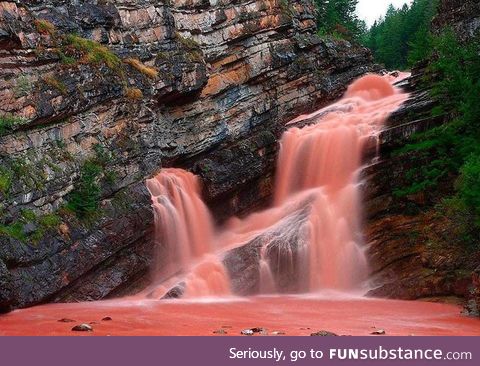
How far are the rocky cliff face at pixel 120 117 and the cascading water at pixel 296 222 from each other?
1.05 metres

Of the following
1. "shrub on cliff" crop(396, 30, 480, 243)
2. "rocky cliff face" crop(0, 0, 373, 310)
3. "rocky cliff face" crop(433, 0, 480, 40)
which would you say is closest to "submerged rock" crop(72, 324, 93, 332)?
"rocky cliff face" crop(0, 0, 373, 310)

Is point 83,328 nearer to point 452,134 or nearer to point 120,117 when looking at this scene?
point 120,117

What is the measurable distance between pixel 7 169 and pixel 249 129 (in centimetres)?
1502

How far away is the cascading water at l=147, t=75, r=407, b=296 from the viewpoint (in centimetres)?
2342

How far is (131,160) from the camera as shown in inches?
1036

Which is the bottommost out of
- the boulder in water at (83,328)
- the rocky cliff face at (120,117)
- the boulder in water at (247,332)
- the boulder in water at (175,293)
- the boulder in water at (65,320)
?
the boulder in water at (175,293)

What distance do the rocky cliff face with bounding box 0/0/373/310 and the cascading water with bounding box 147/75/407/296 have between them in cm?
105

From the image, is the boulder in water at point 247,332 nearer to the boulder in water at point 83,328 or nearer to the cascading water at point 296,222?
the boulder in water at point 83,328

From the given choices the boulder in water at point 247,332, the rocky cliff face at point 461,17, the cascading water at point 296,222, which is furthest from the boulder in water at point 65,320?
the rocky cliff face at point 461,17

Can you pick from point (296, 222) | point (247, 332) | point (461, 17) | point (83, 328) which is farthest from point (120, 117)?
point (461, 17)

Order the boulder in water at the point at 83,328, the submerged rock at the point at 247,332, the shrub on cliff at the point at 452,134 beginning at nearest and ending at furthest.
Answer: the submerged rock at the point at 247,332 < the boulder in water at the point at 83,328 < the shrub on cliff at the point at 452,134

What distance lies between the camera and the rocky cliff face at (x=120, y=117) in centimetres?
2158
